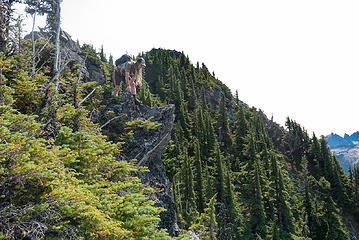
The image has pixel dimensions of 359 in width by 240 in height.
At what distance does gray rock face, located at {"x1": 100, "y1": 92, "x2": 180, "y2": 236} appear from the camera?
16359 mm

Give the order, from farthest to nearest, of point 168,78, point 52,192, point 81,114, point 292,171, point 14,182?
1. point 168,78
2. point 292,171
3. point 81,114
4. point 52,192
5. point 14,182

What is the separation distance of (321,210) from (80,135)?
5409cm

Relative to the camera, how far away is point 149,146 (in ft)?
56.2

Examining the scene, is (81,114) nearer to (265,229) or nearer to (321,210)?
(265,229)

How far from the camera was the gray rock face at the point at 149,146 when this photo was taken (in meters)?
16.4

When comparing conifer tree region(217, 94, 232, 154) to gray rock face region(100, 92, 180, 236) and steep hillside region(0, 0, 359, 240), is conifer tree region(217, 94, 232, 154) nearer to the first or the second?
steep hillside region(0, 0, 359, 240)

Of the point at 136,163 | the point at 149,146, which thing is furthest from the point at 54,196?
the point at 149,146

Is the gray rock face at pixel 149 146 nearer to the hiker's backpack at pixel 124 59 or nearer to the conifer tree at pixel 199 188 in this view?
the hiker's backpack at pixel 124 59

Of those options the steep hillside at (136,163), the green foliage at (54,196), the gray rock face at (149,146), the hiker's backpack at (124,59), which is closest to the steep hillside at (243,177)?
the steep hillside at (136,163)

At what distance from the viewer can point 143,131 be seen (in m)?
17.5

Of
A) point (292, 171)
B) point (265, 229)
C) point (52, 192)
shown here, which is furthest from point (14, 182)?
point (292, 171)

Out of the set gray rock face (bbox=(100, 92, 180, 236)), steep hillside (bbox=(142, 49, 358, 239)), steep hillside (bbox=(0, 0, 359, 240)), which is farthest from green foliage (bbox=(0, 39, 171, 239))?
steep hillside (bbox=(142, 49, 358, 239))

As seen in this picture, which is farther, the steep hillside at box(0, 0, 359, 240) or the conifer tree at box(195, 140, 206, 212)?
the conifer tree at box(195, 140, 206, 212)

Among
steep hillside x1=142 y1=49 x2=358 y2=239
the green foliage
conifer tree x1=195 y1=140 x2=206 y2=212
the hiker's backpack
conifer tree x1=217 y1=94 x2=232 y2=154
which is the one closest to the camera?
the green foliage
